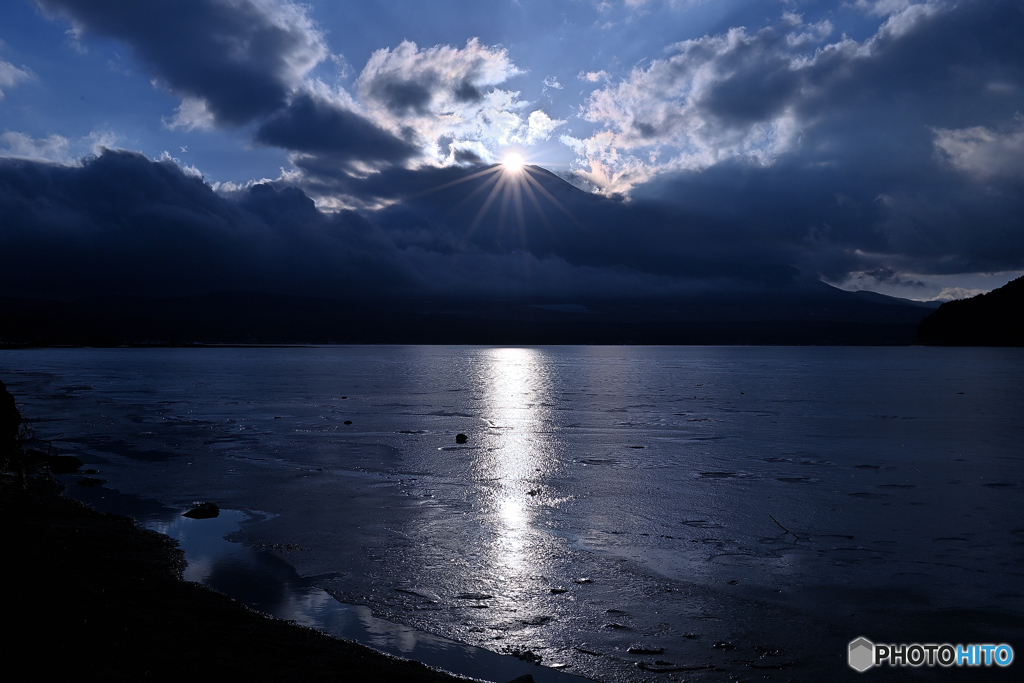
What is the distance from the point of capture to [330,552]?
40.2 feet

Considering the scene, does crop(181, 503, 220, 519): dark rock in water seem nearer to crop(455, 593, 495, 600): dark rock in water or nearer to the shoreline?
the shoreline

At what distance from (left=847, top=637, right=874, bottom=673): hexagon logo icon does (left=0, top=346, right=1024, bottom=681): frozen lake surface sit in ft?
0.51

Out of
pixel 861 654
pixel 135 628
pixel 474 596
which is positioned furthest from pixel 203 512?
pixel 861 654

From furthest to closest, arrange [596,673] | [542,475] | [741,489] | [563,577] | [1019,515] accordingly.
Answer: [542,475], [741,489], [1019,515], [563,577], [596,673]

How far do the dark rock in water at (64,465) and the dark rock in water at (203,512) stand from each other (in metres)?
7.40

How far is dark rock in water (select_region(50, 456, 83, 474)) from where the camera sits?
19.4 meters

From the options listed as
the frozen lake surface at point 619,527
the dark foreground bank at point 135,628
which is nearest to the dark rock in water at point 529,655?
the frozen lake surface at point 619,527

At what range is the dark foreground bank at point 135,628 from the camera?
6.66 m

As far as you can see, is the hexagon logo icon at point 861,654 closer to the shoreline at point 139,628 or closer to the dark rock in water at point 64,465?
the shoreline at point 139,628

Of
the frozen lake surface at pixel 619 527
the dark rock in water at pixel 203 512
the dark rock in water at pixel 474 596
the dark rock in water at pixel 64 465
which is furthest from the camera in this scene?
the dark rock in water at pixel 64 465

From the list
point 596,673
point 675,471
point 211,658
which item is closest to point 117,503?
point 211,658

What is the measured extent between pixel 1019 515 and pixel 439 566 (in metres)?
13.7

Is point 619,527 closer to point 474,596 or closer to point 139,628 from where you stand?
point 474,596

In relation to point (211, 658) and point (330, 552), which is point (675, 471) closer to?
point (330, 552)
